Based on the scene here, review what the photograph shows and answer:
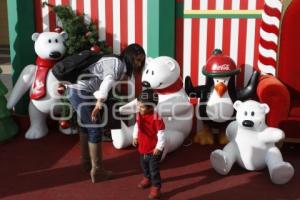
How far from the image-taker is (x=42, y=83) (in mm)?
5605

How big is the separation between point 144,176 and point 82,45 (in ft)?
6.84

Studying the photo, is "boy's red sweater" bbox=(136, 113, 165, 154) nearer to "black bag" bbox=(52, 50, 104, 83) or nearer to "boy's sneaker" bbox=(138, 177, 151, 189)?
"boy's sneaker" bbox=(138, 177, 151, 189)

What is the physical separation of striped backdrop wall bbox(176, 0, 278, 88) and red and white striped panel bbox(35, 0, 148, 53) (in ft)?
1.60

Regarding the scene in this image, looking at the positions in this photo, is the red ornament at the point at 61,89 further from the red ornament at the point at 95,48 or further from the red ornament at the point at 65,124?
the red ornament at the point at 95,48

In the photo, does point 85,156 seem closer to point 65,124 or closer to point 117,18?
point 65,124

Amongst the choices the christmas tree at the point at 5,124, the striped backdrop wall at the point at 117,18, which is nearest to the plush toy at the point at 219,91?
the striped backdrop wall at the point at 117,18

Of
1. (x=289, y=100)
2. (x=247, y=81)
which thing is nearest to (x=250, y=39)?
(x=247, y=81)

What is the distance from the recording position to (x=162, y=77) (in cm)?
500

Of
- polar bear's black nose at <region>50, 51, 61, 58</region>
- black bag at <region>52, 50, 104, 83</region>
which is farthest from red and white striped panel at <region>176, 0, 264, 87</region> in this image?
black bag at <region>52, 50, 104, 83</region>

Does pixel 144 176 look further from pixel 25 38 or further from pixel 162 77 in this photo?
pixel 25 38

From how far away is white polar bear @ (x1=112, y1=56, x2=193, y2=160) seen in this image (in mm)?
5027

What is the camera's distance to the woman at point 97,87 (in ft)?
13.4

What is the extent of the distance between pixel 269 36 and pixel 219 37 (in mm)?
613

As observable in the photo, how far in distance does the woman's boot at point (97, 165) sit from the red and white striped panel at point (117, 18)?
1987mm
